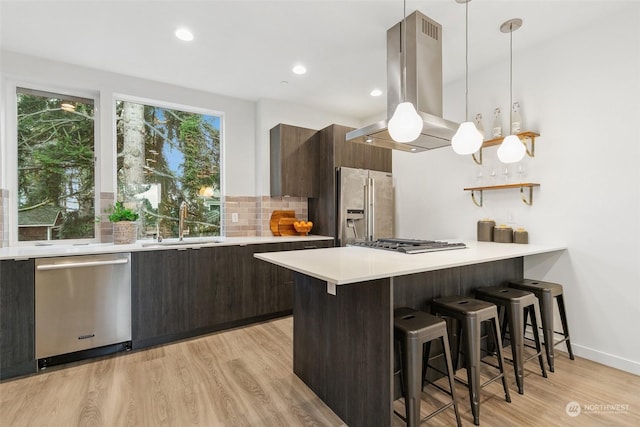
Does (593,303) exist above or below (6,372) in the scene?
above

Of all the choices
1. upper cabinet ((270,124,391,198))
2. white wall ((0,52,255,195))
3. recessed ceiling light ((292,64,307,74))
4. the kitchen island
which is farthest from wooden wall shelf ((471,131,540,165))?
white wall ((0,52,255,195))

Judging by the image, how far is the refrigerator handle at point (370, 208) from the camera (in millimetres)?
3852

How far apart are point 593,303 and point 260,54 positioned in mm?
3551

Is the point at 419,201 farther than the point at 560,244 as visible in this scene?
Yes

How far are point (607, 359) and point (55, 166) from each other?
5.14 meters

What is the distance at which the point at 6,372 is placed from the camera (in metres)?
2.15

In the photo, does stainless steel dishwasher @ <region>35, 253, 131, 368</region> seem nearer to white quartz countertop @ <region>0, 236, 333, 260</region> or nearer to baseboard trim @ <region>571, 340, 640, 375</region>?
white quartz countertop @ <region>0, 236, 333, 260</region>

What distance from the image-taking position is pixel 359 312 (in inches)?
64.2

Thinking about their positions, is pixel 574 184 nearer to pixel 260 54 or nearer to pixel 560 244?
pixel 560 244

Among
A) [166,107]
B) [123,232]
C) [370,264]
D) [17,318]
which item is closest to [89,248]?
[123,232]

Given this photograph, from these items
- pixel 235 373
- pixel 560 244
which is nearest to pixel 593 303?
pixel 560 244

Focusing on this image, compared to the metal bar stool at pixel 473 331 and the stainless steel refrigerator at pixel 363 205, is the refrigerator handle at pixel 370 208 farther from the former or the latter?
the metal bar stool at pixel 473 331

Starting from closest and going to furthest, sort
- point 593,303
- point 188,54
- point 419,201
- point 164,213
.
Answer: point 593,303 → point 188,54 → point 164,213 → point 419,201

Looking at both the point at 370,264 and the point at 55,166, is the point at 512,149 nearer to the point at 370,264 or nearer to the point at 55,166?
the point at 370,264
